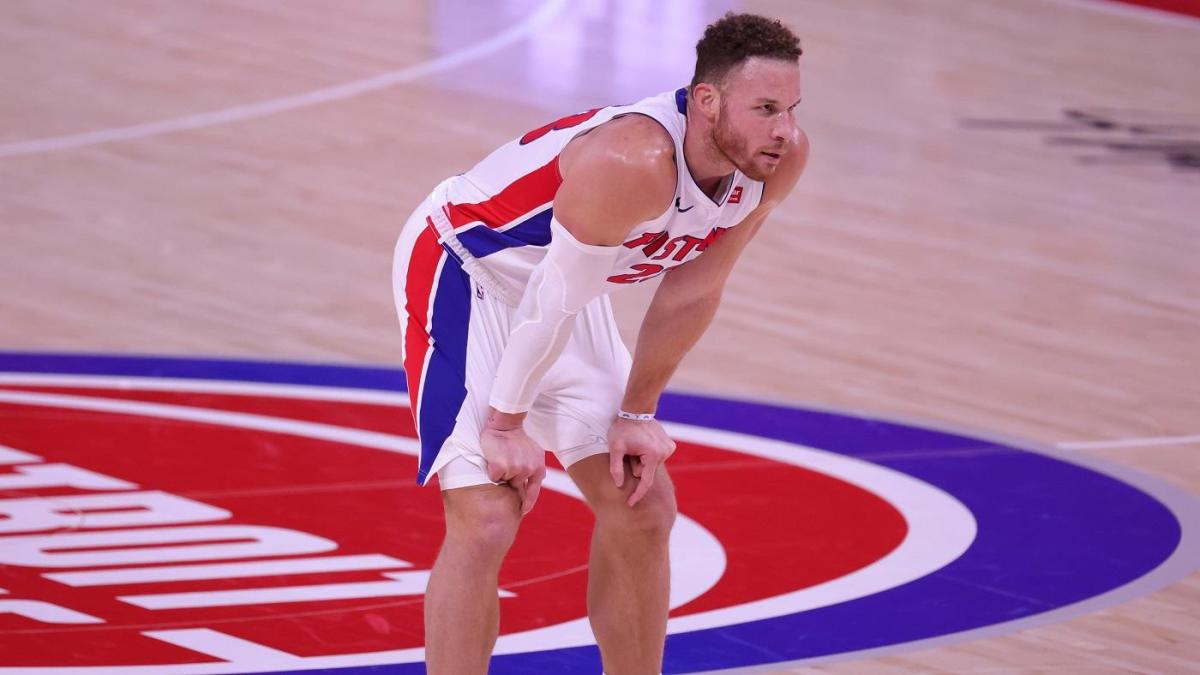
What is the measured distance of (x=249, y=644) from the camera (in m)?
4.45

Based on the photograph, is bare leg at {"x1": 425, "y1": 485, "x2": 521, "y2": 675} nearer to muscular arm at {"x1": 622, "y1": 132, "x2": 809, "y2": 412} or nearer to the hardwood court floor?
muscular arm at {"x1": 622, "y1": 132, "x2": 809, "y2": 412}

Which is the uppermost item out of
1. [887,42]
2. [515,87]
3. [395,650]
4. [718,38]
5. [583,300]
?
[887,42]

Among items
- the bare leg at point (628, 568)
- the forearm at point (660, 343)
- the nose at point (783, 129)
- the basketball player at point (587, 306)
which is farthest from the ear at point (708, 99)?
the bare leg at point (628, 568)

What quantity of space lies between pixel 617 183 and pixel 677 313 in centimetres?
50

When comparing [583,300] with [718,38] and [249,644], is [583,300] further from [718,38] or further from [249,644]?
[249,644]

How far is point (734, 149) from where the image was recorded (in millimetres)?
3457

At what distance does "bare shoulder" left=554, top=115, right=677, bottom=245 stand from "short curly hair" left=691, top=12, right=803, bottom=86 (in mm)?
155

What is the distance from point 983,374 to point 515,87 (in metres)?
4.79

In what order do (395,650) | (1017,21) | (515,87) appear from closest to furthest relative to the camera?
(395,650)
(515,87)
(1017,21)

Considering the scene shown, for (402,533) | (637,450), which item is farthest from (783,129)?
(402,533)

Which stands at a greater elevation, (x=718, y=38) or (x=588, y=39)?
(x=588, y=39)

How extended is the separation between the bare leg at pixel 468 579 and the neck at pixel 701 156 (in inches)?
26.5

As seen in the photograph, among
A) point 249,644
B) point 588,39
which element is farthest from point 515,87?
point 249,644

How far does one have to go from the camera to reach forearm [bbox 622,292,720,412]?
12.6ft
